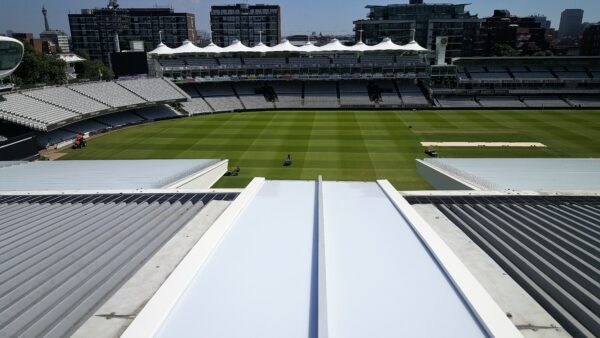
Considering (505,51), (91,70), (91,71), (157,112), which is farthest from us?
(505,51)

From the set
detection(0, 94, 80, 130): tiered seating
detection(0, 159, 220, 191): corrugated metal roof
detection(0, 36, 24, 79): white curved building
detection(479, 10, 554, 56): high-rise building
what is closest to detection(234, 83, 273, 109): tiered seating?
detection(0, 94, 80, 130): tiered seating

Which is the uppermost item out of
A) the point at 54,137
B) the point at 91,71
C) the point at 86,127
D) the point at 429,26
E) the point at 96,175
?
the point at 429,26

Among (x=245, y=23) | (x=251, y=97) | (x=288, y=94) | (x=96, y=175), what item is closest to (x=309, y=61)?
(x=288, y=94)

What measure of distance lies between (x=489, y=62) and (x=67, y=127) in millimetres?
58999

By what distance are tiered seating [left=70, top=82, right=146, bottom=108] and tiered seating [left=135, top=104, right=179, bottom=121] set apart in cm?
181

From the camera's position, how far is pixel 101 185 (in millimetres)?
13078

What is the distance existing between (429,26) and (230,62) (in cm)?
6812

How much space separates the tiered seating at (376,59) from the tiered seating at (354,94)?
351cm

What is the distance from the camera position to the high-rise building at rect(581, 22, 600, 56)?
325ft

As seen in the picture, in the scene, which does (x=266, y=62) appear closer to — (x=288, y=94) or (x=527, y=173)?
(x=288, y=94)

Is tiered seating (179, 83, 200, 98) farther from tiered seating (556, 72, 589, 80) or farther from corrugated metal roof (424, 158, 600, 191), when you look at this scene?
tiered seating (556, 72, 589, 80)

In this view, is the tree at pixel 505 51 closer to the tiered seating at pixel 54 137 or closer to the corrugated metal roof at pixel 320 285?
the tiered seating at pixel 54 137

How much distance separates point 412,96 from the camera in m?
57.9

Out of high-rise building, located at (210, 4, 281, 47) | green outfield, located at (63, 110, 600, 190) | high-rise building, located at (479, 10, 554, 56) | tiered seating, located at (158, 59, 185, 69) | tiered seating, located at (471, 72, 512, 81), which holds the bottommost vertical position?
green outfield, located at (63, 110, 600, 190)
